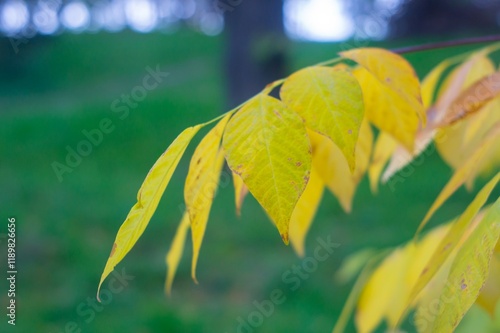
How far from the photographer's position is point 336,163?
0.55 meters

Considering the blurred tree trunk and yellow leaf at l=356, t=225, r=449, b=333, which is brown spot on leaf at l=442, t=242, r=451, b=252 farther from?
the blurred tree trunk

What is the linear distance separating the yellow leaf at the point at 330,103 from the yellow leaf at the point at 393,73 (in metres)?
0.05

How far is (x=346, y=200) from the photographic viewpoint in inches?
22.0

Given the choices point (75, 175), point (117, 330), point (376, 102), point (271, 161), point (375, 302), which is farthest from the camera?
point (75, 175)

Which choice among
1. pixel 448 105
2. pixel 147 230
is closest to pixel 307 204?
pixel 448 105

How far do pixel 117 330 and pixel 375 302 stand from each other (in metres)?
1.63

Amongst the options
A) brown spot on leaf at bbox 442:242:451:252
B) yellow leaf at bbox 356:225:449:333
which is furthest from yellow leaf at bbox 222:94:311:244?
yellow leaf at bbox 356:225:449:333

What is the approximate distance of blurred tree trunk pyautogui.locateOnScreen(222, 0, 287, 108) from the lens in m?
4.03

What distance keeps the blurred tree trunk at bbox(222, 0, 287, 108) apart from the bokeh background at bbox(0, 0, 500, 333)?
0.01 meters

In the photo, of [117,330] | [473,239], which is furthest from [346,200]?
[117,330]

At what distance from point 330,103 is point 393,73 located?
0.31 ft

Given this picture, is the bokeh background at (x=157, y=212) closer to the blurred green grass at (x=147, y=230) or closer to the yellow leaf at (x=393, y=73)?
the blurred green grass at (x=147, y=230)

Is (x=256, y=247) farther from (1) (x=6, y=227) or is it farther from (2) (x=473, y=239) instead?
(2) (x=473, y=239)

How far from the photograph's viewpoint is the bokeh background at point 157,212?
237 cm
